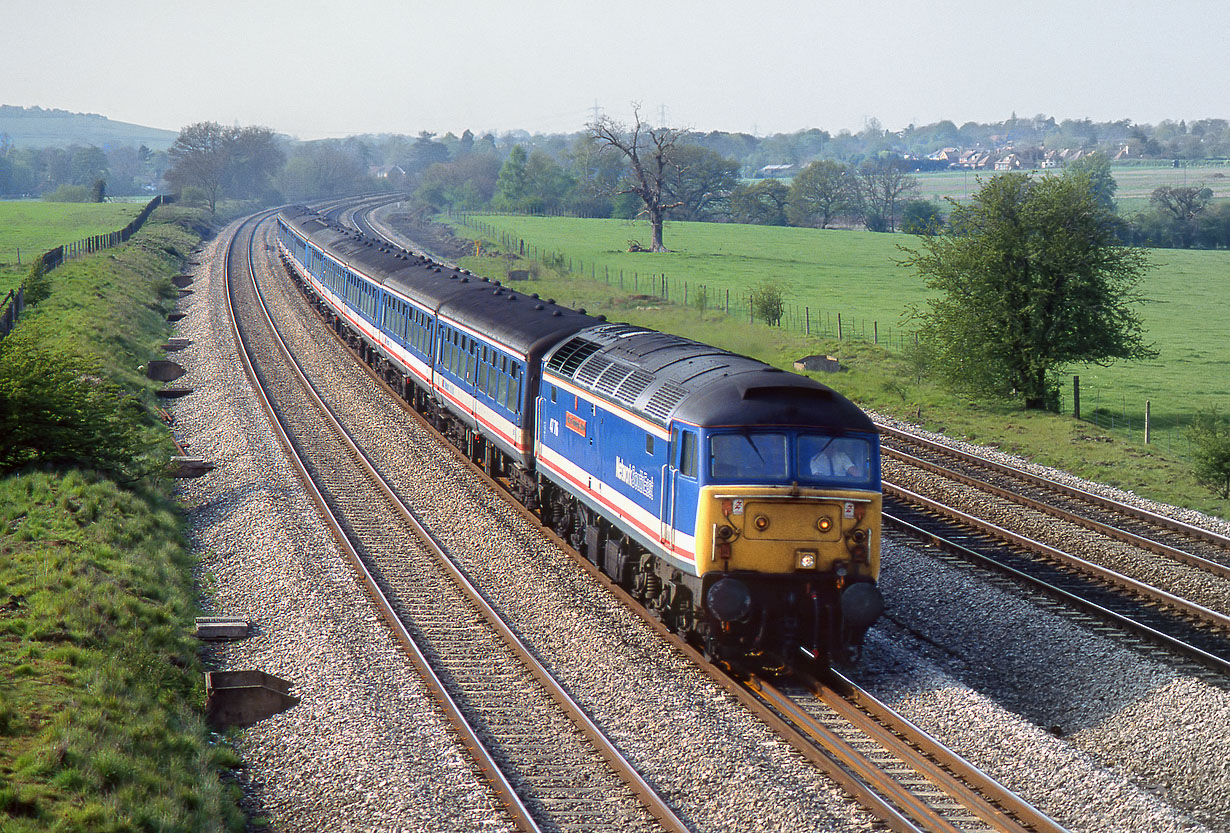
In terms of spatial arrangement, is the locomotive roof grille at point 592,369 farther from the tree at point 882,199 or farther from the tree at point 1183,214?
the tree at point 882,199

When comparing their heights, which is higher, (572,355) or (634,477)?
(572,355)

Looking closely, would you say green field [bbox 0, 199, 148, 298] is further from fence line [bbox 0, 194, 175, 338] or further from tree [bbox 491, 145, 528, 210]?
tree [bbox 491, 145, 528, 210]

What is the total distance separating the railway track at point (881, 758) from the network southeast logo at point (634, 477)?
87.5 inches

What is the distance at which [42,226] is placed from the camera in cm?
9819

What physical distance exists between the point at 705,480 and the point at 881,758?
3.65 meters

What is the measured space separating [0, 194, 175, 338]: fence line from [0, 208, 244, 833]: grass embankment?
1501 centimetres

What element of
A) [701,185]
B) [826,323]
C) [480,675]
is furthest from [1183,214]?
[480,675]

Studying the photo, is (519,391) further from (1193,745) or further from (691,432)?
(1193,745)

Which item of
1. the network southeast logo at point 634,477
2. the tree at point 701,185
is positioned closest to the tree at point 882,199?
the tree at point 701,185

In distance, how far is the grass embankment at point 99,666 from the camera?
385 inches

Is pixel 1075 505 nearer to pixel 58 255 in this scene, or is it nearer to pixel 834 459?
pixel 834 459

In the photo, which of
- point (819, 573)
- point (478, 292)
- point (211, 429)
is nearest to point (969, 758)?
point (819, 573)

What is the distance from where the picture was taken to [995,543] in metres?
19.7

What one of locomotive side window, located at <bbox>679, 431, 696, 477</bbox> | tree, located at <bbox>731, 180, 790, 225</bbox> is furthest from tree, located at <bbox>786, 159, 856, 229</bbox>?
locomotive side window, located at <bbox>679, 431, 696, 477</bbox>
